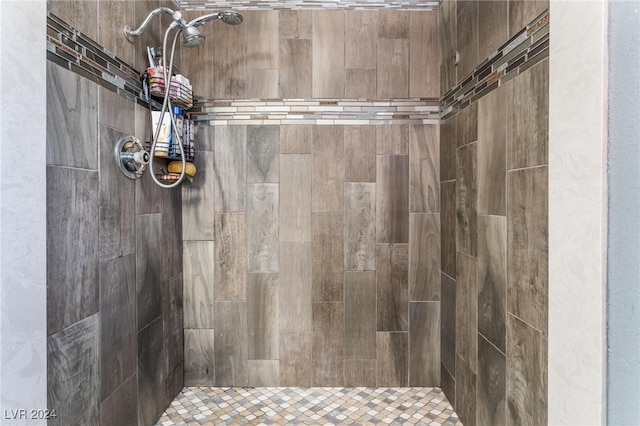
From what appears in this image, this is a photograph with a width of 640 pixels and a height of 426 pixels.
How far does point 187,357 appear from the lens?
174 cm

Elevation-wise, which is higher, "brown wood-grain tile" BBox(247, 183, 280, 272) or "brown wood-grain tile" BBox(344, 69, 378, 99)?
"brown wood-grain tile" BBox(344, 69, 378, 99)

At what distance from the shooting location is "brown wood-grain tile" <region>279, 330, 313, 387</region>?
5.71 ft

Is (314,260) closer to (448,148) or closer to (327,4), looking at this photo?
(448,148)

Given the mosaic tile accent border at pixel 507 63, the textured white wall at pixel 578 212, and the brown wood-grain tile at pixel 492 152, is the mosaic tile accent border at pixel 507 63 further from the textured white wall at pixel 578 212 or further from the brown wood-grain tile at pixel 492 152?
the textured white wall at pixel 578 212

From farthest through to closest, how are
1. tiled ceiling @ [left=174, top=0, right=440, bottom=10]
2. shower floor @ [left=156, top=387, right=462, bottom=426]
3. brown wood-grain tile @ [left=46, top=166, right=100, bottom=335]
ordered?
tiled ceiling @ [left=174, top=0, right=440, bottom=10] < shower floor @ [left=156, top=387, right=462, bottom=426] < brown wood-grain tile @ [left=46, top=166, right=100, bottom=335]

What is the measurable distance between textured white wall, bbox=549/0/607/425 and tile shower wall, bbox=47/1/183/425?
1.30m

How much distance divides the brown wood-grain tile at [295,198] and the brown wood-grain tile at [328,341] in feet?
1.35

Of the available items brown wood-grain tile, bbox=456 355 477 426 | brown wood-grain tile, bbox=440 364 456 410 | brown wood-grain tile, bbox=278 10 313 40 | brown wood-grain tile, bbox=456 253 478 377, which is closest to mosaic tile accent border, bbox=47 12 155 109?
brown wood-grain tile, bbox=278 10 313 40

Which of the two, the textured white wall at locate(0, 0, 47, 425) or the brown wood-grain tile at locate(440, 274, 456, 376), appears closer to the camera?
the textured white wall at locate(0, 0, 47, 425)

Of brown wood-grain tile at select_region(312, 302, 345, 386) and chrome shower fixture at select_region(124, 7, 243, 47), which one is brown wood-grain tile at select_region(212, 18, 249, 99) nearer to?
chrome shower fixture at select_region(124, 7, 243, 47)

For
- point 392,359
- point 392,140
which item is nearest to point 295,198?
point 392,140

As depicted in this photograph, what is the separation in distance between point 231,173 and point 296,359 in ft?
3.66

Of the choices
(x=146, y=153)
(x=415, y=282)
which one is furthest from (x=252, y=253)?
(x=415, y=282)

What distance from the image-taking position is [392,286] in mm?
1739
